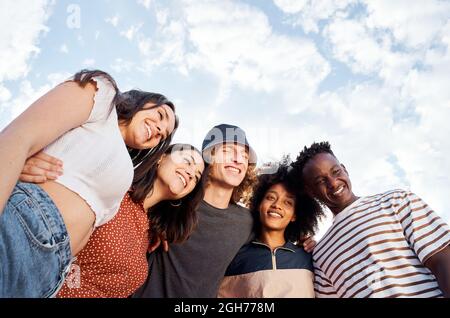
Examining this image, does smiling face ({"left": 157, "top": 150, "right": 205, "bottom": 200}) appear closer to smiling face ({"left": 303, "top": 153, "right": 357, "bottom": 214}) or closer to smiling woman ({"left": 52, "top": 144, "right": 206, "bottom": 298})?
smiling woman ({"left": 52, "top": 144, "right": 206, "bottom": 298})

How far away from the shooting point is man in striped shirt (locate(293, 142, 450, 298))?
3.30 metres

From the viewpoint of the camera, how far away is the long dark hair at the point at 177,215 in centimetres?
400

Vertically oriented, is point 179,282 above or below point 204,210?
below

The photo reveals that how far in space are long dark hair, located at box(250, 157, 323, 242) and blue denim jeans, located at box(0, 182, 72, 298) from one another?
3388 millimetres

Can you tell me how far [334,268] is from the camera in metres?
3.85

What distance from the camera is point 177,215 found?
414 centimetres

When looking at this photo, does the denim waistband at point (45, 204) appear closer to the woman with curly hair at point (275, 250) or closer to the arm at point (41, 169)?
the arm at point (41, 169)

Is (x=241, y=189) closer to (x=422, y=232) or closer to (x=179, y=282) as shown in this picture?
(x=179, y=282)

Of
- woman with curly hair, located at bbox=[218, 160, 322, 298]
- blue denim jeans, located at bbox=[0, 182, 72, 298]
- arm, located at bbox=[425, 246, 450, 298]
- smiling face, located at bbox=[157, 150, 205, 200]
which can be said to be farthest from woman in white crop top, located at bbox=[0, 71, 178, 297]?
arm, located at bbox=[425, 246, 450, 298]

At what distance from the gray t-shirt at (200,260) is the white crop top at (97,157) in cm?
174

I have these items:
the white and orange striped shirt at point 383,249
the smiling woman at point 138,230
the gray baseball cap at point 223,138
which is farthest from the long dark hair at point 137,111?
the white and orange striped shirt at point 383,249

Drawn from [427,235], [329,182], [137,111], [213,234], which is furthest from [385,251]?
[137,111]
